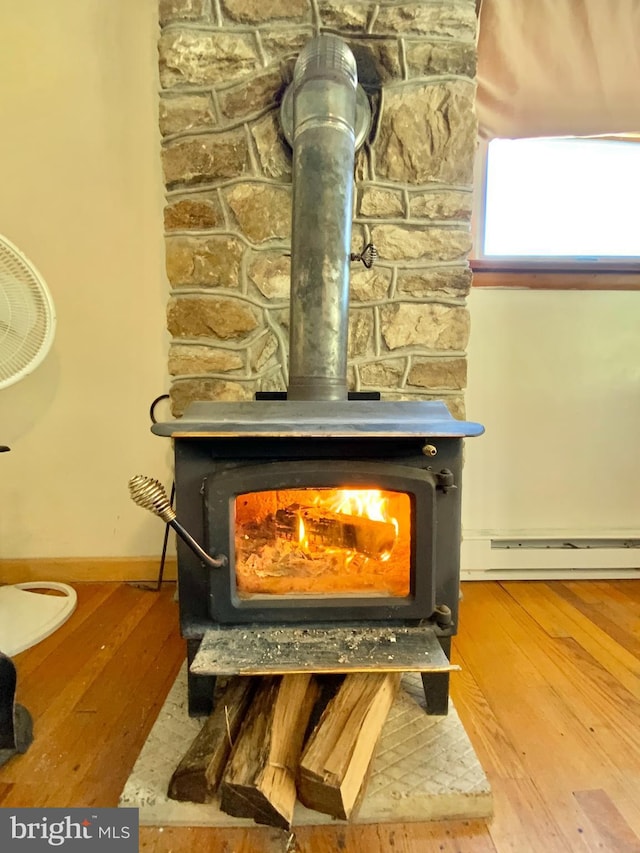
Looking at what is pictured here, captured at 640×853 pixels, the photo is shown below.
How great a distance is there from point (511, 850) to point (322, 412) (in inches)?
31.1

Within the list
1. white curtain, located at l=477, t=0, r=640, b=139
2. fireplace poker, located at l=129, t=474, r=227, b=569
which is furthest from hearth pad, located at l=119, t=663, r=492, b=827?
white curtain, located at l=477, t=0, r=640, b=139

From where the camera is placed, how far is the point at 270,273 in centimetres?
150

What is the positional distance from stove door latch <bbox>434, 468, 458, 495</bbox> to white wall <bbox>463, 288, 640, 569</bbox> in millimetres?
858

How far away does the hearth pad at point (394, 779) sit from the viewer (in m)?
0.81

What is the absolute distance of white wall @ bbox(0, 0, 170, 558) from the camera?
155cm

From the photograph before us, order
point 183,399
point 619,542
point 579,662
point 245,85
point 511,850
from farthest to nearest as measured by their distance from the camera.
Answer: point 619,542 < point 183,399 < point 245,85 < point 579,662 < point 511,850

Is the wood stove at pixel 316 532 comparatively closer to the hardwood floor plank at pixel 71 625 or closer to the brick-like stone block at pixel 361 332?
the brick-like stone block at pixel 361 332

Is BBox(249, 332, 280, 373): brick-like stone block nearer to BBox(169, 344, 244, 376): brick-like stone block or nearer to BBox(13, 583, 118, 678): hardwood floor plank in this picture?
BBox(169, 344, 244, 376): brick-like stone block

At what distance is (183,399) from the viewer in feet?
5.07

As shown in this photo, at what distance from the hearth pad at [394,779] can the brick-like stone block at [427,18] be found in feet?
5.98

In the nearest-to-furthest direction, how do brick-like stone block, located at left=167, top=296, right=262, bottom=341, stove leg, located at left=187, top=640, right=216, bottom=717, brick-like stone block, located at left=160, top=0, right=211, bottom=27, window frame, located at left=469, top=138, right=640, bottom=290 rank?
stove leg, located at left=187, top=640, right=216, bottom=717
brick-like stone block, located at left=160, top=0, right=211, bottom=27
brick-like stone block, located at left=167, top=296, right=262, bottom=341
window frame, located at left=469, top=138, right=640, bottom=290

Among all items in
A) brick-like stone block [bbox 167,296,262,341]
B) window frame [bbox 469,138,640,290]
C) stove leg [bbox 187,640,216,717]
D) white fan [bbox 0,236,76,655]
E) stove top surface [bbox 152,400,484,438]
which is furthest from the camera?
window frame [bbox 469,138,640,290]

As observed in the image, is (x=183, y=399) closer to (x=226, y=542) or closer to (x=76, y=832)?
(x=226, y=542)

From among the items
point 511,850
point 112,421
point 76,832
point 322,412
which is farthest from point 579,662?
point 112,421
